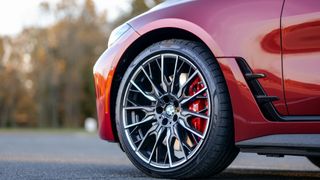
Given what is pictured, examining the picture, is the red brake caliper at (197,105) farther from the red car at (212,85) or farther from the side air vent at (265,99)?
the side air vent at (265,99)

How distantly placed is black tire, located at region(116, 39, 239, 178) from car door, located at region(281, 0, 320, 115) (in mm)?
388

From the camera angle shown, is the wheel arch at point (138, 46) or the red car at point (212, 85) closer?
the red car at point (212, 85)

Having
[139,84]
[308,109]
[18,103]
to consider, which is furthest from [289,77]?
[18,103]

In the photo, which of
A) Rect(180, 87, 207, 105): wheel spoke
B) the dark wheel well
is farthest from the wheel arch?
Rect(180, 87, 207, 105): wheel spoke

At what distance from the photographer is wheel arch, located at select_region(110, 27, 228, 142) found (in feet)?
13.1

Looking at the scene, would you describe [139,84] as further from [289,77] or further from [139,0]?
[139,0]

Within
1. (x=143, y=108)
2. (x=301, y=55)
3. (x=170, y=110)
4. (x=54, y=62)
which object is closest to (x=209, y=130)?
(x=170, y=110)

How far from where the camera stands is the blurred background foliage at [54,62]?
49125 millimetres

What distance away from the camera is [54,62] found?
50625mm

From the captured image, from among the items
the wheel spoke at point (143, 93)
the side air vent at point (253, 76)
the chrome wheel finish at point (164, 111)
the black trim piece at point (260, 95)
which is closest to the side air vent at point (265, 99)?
the black trim piece at point (260, 95)

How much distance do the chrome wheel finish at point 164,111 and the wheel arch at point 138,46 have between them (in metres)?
0.17

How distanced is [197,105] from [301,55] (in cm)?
75

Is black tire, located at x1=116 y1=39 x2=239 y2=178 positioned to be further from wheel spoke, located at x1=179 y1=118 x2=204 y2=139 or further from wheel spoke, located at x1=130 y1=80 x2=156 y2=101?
wheel spoke, located at x1=130 y1=80 x2=156 y2=101

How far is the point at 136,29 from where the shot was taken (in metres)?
4.15
